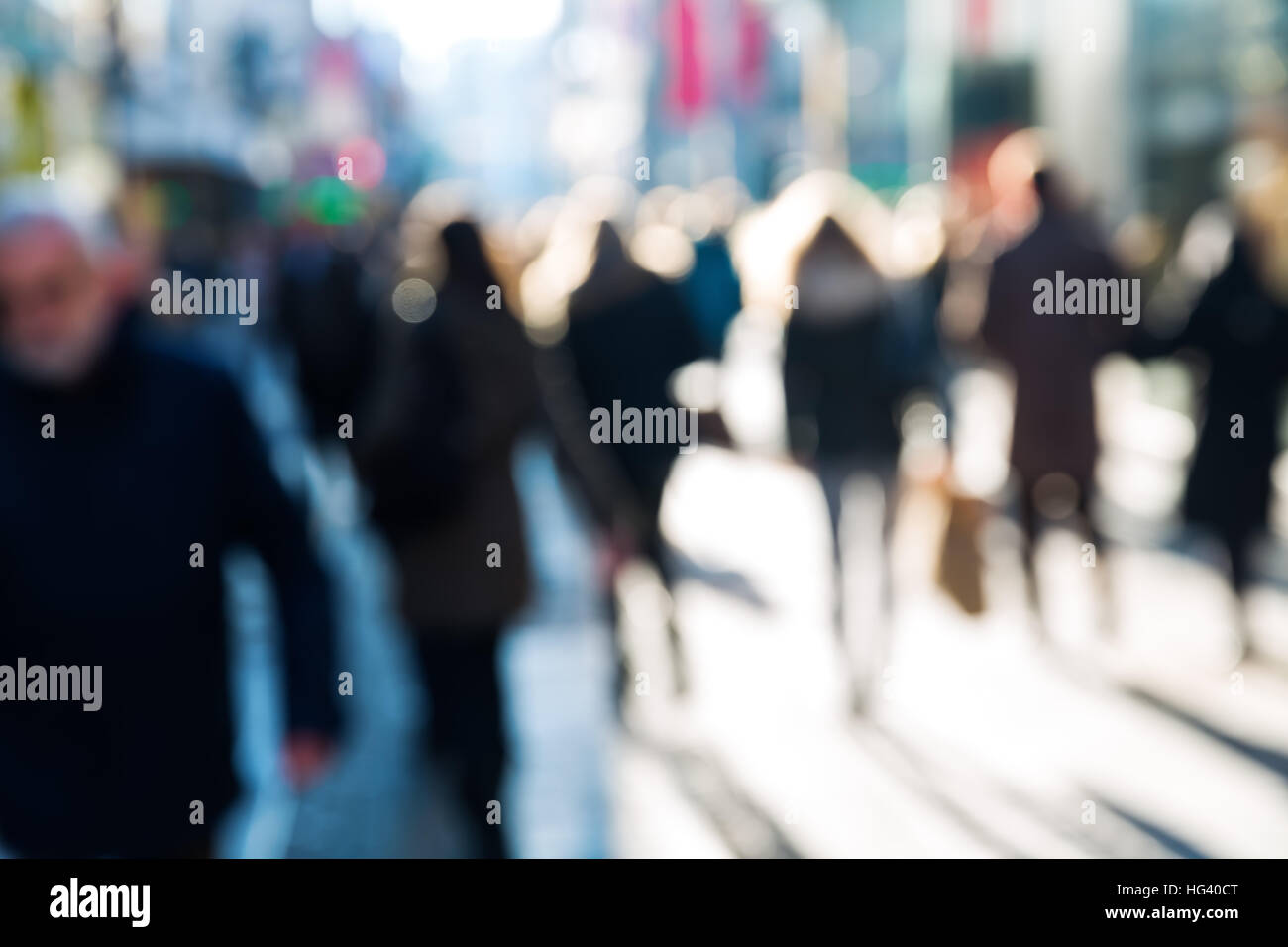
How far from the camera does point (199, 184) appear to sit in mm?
30594

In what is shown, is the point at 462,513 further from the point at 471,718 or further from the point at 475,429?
the point at 471,718

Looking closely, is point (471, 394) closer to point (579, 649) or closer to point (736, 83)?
point (579, 649)

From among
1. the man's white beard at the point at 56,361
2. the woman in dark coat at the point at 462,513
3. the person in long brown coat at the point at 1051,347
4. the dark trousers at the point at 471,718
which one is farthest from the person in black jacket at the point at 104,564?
the person in long brown coat at the point at 1051,347

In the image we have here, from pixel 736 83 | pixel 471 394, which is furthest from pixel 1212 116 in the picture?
pixel 736 83

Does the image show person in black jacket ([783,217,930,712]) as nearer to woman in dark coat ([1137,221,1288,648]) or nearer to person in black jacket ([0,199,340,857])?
woman in dark coat ([1137,221,1288,648])

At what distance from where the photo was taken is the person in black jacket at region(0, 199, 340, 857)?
3.31 m

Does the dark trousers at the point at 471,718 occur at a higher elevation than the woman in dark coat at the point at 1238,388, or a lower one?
lower

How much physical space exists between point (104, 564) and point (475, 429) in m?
1.82

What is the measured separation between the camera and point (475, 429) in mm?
5062

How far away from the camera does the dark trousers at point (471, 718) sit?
199 inches

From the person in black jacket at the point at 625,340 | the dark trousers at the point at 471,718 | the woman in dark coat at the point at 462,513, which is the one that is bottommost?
the dark trousers at the point at 471,718

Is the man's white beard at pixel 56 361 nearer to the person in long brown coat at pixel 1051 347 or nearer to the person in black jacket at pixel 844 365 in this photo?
the person in black jacket at pixel 844 365
